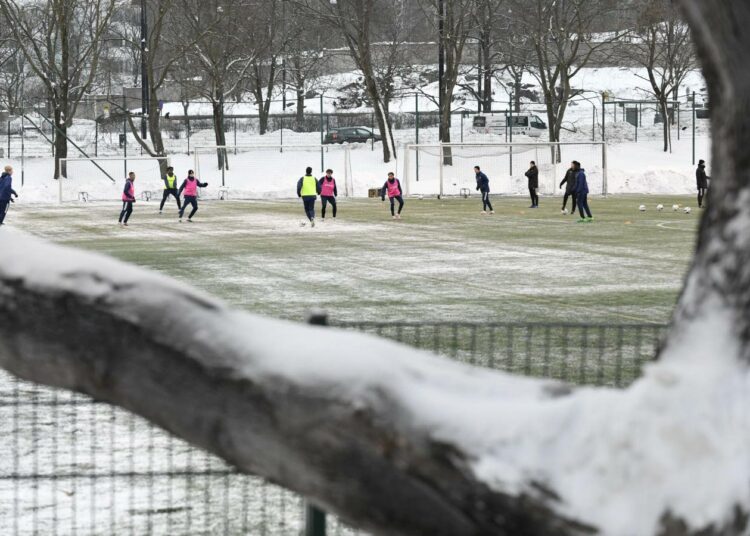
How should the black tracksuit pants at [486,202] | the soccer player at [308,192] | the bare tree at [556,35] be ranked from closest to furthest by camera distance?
1. the soccer player at [308,192]
2. the black tracksuit pants at [486,202]
3. the bare tree at [556,35]

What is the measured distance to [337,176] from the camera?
193 ft

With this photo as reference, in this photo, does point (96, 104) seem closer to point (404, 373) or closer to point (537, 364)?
point (537, 364)

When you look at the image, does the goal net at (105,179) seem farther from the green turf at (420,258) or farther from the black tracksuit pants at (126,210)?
the black tracksuit pants at (126,210)

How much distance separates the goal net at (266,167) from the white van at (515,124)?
8126mm

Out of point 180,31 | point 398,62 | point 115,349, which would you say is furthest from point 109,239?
→ point 398,62

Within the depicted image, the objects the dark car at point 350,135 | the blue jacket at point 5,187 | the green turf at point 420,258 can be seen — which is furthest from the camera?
the dark car at point 350,135

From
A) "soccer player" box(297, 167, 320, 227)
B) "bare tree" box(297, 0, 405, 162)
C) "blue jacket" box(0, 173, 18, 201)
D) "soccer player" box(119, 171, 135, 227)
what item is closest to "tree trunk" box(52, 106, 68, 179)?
"bare tree" box(297, 0, 405, 162)

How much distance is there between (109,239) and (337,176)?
31144mm

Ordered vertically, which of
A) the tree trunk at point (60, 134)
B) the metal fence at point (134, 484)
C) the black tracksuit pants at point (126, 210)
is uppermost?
the tree trunk at point (60, 134)

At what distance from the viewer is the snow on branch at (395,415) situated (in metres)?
2.52

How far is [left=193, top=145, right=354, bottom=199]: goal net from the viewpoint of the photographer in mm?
53000

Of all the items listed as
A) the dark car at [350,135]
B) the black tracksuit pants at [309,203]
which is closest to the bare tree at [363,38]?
the dark car at [350,135]

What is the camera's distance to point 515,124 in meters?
68.8

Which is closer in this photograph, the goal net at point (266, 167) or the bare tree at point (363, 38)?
the goal net at point (266, 167)
